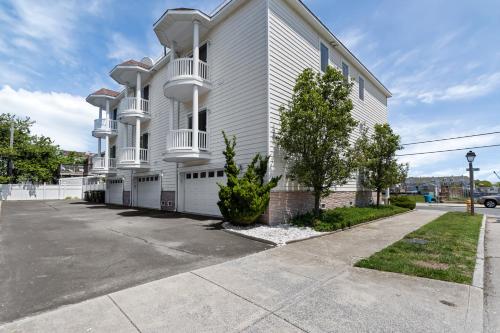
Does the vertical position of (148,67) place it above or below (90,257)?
above

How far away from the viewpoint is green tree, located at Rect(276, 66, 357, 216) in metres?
9.23

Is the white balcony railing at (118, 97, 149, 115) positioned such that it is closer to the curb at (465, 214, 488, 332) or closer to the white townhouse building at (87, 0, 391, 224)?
the white townhouse building at (87, 0, 391, 224)

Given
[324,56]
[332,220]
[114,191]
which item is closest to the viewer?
[332,220]

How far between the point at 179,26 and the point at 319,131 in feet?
29.1

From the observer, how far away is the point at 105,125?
2175 cm

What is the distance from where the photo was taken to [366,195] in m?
17.0

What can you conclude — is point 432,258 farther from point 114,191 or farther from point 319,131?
point 114,191

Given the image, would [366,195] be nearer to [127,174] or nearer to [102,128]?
[127,174]

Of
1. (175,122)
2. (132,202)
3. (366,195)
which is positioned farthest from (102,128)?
(366,195)

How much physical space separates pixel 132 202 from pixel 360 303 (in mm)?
18829

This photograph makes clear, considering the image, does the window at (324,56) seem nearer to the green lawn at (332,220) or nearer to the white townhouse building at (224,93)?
the white townhouse building at (224,93)

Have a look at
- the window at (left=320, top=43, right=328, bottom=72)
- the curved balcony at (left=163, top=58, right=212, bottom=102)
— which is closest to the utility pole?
the curved balcony at (left=163, top=58, right=212, bottom=102)

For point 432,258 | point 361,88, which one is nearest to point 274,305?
point 432,258

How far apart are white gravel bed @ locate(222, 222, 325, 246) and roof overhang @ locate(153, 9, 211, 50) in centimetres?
955
